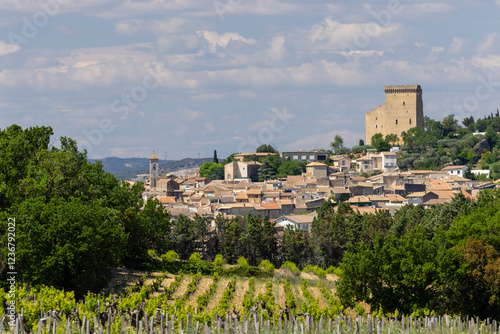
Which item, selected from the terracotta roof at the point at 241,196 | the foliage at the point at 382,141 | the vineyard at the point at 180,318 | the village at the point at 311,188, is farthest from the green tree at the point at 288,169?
Result: the vineyard at the point at 180,318

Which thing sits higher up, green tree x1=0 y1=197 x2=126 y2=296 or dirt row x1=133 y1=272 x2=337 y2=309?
green tree x1=0 y1=197 x2=126 y2=296

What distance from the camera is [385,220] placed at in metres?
47.3

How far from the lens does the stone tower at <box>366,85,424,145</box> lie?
11969cm

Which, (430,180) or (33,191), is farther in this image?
(430,180)

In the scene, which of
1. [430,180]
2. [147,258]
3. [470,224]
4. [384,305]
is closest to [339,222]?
[147,258]

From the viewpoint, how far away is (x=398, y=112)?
394ft

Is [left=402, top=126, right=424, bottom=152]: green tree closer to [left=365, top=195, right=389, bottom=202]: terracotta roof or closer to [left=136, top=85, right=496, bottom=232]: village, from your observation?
[left=136, top=85, right=496, bottom=232]: village

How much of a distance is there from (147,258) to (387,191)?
52.0m

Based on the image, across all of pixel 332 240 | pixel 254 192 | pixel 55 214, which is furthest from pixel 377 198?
pixel 55 214

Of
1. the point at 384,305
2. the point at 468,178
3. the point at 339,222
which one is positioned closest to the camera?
the point at 384,305

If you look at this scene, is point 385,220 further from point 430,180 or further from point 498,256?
point 430,180

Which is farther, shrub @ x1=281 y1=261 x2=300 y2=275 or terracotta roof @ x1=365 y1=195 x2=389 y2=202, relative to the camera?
→ terracotta roof @ x1=365 y1=195 x2=389 y2=202

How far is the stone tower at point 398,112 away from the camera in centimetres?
11969

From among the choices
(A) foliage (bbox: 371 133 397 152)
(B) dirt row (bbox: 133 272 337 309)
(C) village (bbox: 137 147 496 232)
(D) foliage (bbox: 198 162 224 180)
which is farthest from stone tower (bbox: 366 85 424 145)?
(B) dirt row (bbox: 133 272 337 309)
